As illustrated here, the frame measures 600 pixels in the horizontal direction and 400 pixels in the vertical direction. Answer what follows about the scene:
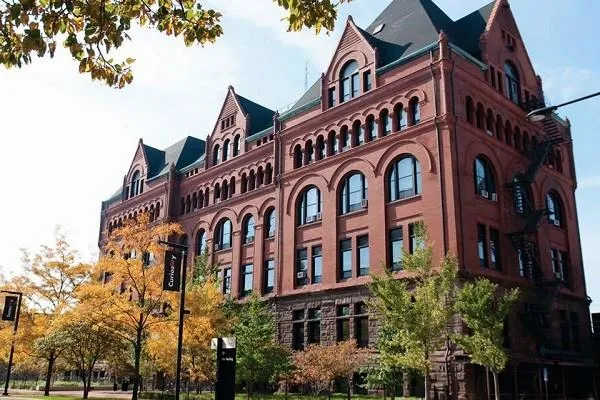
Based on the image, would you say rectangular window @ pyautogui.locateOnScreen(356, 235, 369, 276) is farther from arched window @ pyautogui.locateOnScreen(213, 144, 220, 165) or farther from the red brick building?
arched window @ pyautogui.locateOnScreen(213, 144, 220, 165)

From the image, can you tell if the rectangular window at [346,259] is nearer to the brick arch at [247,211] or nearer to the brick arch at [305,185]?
the brick arch at [305,185]

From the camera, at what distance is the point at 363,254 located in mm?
38594

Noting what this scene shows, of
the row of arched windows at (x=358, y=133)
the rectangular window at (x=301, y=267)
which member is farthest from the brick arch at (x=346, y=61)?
the rectangular window at (x=301, y=267)

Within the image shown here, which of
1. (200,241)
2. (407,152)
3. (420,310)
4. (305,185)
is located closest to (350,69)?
(407,152)

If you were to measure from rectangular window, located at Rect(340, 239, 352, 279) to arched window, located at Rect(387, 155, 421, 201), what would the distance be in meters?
4.44

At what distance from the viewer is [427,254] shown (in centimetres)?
2905

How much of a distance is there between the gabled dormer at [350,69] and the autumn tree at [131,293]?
16.2 m

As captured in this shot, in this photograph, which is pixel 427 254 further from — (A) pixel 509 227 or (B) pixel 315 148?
(B) pixel 315 148

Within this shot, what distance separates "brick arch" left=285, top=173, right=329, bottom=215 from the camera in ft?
139

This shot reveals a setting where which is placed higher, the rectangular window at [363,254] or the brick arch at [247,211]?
the brick arch at [247,211]

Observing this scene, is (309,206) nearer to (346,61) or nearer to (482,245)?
(346,61)

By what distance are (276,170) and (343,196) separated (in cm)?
790

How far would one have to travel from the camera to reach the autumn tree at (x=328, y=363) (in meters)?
32.1

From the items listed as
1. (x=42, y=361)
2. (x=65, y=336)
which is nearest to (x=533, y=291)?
(x=65, y=336)
